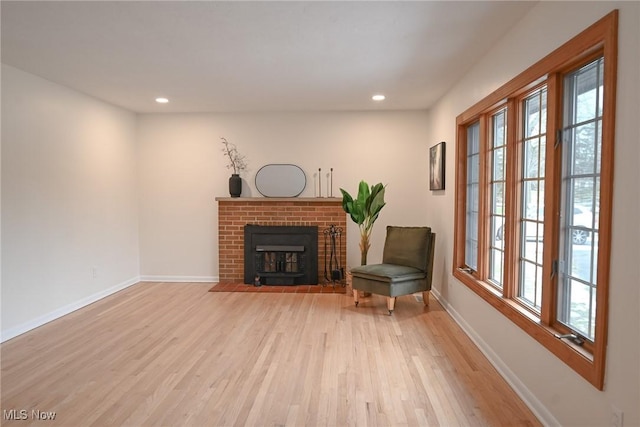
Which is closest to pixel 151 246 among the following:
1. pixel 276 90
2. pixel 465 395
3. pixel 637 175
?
pixel 276 90

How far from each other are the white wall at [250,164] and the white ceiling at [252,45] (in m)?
0.99

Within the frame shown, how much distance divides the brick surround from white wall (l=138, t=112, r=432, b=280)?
0.56 ft

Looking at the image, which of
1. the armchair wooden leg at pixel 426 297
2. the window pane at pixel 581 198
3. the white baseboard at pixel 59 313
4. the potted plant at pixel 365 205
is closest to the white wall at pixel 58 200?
the white baseboard at pixel 59 313

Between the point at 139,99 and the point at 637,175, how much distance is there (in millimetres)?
4944

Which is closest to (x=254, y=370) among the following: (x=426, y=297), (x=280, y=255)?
(x=426, y=297)

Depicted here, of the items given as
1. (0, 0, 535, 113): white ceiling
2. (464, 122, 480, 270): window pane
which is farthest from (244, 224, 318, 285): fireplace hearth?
(464, 122, 480, 270): window pane

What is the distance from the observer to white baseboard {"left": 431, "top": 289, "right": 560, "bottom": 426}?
7.32 feet

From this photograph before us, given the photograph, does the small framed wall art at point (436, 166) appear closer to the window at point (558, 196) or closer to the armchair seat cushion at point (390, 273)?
the armchair seat cushion at point (390, 273)

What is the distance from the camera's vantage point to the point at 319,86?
14.3ft

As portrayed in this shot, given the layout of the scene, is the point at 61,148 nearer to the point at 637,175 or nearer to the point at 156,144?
the point at 156,144

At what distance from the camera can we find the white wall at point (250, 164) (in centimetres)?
575

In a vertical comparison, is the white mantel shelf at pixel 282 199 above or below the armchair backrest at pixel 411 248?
above

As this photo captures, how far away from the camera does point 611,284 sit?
1722mm

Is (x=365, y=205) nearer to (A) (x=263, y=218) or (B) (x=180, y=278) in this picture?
(A) (x=263, y=218)
